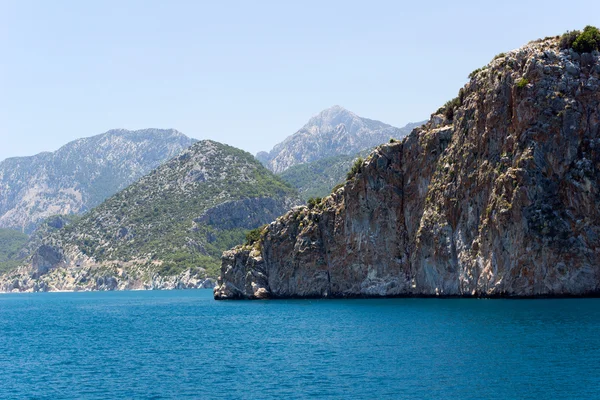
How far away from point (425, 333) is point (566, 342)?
1573 centimetres

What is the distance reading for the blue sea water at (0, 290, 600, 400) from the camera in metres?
48.8

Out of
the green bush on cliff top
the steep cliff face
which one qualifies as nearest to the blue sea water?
the steep cliff face

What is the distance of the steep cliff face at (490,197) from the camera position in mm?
98375

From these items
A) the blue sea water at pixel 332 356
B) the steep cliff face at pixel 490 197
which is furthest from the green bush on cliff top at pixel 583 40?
the blue sea water at pixel 332 356

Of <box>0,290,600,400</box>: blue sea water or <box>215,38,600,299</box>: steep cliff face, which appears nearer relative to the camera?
<box>0,290,600,400</box>: blue sea water

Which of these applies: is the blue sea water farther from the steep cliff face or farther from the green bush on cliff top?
the green bush on cliff top

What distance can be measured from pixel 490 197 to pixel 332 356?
51.1 meters

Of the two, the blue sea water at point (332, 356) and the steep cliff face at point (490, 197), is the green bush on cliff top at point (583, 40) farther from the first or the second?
the blue sea water at point (332, 356)

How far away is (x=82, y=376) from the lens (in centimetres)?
5744

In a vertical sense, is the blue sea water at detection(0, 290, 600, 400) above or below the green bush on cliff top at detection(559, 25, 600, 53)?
below

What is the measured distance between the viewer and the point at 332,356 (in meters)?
63.2

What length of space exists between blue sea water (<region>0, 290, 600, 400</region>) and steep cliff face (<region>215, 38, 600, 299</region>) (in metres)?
6.93

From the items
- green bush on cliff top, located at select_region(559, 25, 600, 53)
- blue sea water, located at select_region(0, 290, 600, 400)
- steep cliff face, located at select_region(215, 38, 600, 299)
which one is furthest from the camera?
green bush on cliff top, located at select_region(559, 25, 600, 53)

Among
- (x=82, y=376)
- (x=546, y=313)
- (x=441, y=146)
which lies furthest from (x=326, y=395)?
(x=441, y=146)
